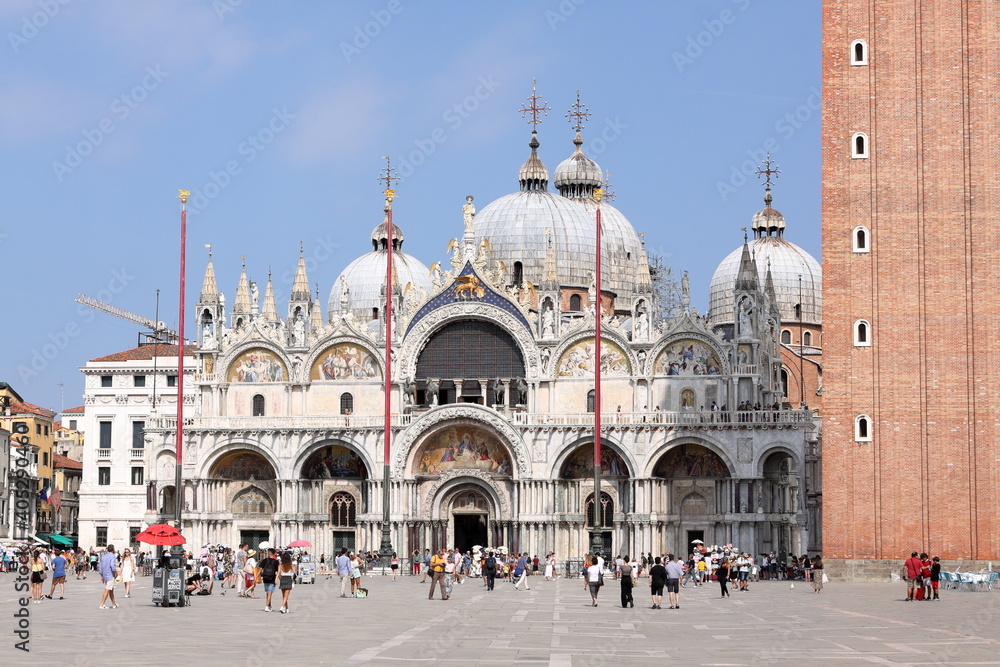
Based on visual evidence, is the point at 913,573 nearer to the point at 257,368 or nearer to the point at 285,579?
the point at 285,579

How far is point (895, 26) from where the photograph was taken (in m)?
57.9

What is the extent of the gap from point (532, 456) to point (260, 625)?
40.4 m

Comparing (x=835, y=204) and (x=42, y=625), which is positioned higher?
(x=835, y=204)

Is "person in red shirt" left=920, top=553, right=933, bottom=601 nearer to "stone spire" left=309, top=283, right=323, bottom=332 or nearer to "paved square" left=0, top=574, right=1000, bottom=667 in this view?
"paved square" left=0, top=574, right=1000, bottom=667

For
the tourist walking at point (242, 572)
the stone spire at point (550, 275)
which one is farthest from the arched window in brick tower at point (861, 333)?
the tourist walking at point (242, 572)

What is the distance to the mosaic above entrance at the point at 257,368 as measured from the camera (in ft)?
250

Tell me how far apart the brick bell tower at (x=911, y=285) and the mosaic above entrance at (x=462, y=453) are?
2044 centimetres

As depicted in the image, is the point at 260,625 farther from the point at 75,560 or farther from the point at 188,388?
the point at 188,388

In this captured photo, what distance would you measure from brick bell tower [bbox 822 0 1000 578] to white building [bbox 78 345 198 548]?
1629 inches

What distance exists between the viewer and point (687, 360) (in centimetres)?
7238

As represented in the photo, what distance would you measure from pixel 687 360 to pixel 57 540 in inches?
1541

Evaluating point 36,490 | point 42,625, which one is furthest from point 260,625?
point 36,490

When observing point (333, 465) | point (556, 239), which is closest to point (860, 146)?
point (556, 239)

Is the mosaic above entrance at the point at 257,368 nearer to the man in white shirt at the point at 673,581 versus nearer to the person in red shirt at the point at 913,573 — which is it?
the man in white shirt at the point at 673,581
